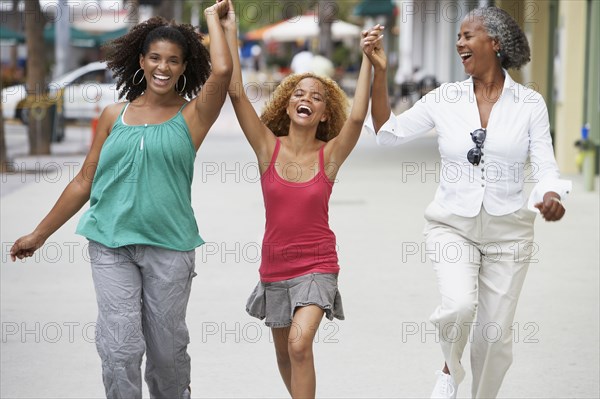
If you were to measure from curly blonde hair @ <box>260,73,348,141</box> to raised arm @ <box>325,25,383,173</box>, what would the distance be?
19 cm

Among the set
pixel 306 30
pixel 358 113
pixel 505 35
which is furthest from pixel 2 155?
pixel 306 30

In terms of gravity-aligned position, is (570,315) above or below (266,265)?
below

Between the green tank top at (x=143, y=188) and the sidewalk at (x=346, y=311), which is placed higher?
the green tank top at (x=143, y=188)

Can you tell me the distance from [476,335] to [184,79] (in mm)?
1679

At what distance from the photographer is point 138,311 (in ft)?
15.7

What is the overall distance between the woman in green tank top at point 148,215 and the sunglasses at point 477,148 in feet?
3.48

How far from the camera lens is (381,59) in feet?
16.0

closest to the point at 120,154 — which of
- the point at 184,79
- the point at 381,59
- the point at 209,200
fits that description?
the point at 184,79

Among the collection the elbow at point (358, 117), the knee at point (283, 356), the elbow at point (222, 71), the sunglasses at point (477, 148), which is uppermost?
the elbow at point (222, 71)

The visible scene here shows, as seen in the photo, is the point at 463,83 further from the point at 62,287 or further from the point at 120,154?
the point at 62,287

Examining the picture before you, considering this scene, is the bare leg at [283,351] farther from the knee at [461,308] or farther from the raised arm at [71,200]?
the raised arm at [71,200]

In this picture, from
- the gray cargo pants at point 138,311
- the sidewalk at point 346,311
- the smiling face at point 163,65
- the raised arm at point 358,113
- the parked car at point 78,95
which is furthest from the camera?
the parked car at point 78,95

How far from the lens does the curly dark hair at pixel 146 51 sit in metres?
5.05

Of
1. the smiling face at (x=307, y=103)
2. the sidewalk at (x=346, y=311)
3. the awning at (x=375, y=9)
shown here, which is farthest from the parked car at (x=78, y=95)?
the smiling face at (x=307, y=103)
